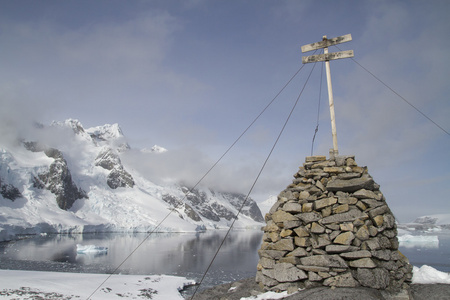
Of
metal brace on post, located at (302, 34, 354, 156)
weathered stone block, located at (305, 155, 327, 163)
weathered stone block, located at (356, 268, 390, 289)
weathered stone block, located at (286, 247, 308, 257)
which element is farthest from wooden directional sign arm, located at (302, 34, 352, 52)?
weathered stone block, located at (356, 268, 390, 289)

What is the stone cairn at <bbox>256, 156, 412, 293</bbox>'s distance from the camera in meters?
7.43

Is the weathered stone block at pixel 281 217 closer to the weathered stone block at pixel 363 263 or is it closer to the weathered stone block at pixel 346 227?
the weathered stone block at pixel 346 227

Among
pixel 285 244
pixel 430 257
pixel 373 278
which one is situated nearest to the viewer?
pixel 373 278

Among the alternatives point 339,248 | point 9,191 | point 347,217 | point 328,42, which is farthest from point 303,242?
point 9,191

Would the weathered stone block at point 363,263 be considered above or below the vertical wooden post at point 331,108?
below

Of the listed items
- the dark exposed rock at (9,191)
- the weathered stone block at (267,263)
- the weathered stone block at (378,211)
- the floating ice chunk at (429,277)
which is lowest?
the floating ice chunk at (429,277)

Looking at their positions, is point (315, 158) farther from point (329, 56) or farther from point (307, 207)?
point (329, 56)

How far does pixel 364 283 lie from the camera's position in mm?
7234

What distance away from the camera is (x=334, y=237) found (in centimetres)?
771

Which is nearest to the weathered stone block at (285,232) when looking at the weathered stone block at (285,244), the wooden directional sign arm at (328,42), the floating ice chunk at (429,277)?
the weathered stone block at (285,244)

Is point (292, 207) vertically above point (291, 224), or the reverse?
point (292, 207)

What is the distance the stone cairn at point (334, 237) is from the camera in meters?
7.43

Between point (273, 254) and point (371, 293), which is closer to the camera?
point (371, 293)

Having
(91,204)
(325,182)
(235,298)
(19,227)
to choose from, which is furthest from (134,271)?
(91,204)
